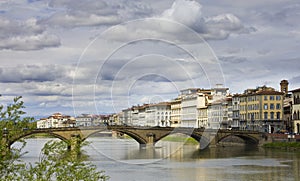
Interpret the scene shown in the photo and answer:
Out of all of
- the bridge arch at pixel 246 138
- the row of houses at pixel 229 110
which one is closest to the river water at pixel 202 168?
the bridge arch at pixel 246 138

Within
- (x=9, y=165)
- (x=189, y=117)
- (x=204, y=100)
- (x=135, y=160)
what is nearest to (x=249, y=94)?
(x=204, y=100)

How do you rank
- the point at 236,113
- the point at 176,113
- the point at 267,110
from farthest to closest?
the point at 176,113 < the point at 236,113 < the point at 267,110

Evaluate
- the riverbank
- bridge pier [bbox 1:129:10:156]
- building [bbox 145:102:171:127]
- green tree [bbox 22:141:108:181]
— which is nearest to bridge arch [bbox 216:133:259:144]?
the riverbank

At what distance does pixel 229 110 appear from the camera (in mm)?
89688

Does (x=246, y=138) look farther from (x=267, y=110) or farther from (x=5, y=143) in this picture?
(x=5, y=143)

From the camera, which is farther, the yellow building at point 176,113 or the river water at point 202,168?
the yellow building at point 176,113

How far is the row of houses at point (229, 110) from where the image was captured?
77.4 meters

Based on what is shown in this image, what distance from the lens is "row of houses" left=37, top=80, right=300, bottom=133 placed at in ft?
254

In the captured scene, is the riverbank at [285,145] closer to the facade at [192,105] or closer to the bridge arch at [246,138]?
the bridge arch at [246,138]

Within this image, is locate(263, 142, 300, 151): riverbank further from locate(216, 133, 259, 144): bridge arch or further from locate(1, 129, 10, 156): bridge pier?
locate(1, 129, 10, 156): bridge pier

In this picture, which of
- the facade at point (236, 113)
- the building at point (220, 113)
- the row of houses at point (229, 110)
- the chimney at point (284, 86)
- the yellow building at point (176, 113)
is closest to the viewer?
the row of houses at point (229, 110)

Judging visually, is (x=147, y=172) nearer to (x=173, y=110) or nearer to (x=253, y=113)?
(x=253, y=113)

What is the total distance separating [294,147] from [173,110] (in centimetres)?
5105

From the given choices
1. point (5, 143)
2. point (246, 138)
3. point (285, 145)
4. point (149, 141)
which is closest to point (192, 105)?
point (246, 138)
